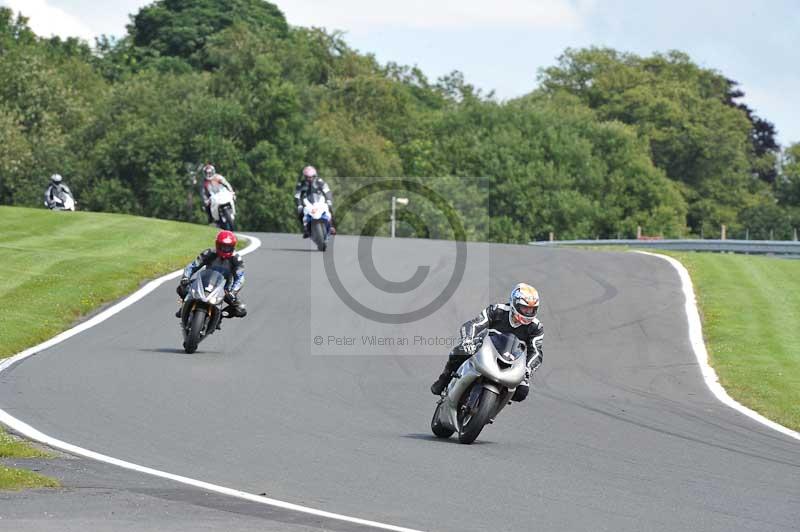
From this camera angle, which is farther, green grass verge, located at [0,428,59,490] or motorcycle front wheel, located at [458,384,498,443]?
motorcycle front wheel, located at [458,384,498,443]

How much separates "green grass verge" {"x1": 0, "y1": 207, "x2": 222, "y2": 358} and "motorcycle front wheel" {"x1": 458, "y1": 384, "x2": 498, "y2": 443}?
7483 millimetres

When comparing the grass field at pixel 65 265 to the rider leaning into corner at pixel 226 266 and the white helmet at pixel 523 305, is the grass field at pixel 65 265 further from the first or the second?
the white helmet at pixel 523 305

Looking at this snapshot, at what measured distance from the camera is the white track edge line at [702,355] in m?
14.7

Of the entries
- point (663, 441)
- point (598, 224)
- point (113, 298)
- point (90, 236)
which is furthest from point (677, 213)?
point (663, 441)

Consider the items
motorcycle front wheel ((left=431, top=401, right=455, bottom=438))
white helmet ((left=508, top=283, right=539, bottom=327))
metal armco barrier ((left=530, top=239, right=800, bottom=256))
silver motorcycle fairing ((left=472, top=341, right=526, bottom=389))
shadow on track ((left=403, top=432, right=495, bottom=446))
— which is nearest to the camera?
silver motorcycle fairing ((left=472, top=341, right=526, bottom=389))

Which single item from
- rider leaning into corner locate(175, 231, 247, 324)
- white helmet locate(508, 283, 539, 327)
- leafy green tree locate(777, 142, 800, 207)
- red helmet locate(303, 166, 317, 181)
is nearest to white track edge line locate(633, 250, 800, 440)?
white helmet locate(508, 283, 539, 327)

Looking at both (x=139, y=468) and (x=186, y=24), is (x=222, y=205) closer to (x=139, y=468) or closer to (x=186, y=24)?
(x=139, y=468)

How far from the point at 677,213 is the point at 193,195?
36049 millimetres

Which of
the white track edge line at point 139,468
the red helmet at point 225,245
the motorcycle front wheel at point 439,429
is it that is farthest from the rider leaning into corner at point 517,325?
the red helmet at point 225,245

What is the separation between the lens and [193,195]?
75.9 metres

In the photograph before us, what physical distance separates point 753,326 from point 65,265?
41.9ft

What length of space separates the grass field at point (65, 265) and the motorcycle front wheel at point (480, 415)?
360cm

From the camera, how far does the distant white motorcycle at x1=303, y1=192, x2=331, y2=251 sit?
2906 cm

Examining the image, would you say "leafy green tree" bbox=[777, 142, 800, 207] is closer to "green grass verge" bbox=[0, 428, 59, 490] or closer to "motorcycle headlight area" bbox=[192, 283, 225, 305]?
"motorcycle headlight area" bbox=[192, 283, 225, 305]
